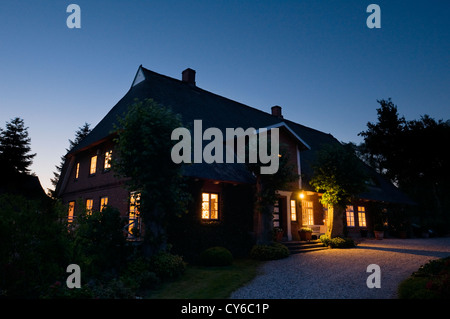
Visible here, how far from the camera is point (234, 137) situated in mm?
16188

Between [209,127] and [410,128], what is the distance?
28.3 m

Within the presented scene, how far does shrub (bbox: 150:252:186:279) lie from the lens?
9.12 meters

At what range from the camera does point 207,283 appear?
849cm

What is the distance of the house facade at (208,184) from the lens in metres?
13.1

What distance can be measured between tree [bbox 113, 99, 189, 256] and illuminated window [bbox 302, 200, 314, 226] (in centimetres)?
1069

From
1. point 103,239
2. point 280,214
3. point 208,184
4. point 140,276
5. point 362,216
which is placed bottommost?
point 140,276

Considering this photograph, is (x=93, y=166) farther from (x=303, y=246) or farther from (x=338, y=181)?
(x=338, y=181)

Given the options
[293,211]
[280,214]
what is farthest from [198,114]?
[293,211]

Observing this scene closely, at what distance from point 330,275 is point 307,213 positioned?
1013 cm

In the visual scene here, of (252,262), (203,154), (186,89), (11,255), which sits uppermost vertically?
(186,89)

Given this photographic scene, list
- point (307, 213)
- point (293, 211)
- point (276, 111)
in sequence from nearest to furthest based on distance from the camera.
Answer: point (293, 211) < point (307, 213) < point (276, 111)
